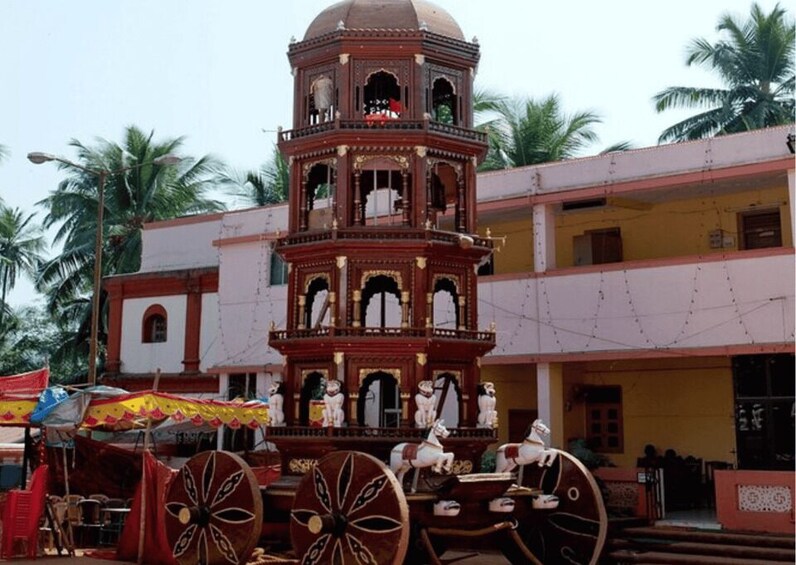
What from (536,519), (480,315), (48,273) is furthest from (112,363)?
(536,519)

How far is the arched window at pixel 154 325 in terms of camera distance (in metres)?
32.4

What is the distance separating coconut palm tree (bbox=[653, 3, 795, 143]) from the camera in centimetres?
3588

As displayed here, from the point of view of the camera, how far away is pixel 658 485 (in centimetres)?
2119

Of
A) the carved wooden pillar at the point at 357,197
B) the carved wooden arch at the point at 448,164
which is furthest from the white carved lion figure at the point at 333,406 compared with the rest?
the carved wooden arch at the point at 448,164

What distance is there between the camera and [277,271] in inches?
1141

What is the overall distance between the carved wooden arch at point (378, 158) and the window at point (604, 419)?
10.5 meters

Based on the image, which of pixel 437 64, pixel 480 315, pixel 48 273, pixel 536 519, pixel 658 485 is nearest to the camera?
pixel 536 519

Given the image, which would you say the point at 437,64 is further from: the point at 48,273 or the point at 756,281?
the point at 48,273

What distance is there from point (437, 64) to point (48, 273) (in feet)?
90.1

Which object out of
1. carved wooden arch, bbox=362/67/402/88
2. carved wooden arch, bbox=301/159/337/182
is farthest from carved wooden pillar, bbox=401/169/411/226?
carved wooden arch, bbox=362/67/402/88

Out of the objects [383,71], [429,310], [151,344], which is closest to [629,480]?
[429,310]

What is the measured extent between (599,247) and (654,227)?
1409 millimetres

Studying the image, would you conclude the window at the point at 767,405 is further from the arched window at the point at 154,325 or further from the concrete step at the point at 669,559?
the arched window at the point at 154,325

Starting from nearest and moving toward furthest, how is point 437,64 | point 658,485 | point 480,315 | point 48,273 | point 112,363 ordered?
point 437,64 < point 658,485 < point 480,315 < point 112,363 < point 48,273
